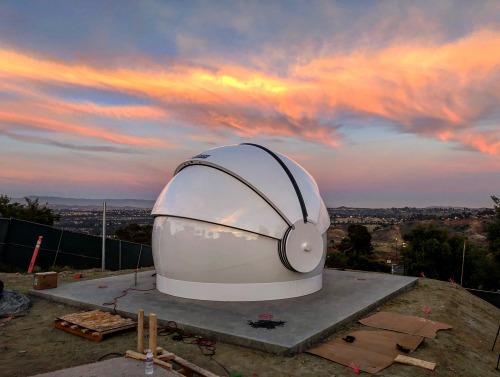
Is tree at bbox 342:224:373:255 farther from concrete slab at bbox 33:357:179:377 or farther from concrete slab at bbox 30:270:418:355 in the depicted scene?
concrete slab at bbox 33:357:179:377

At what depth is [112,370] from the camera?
6762 mm

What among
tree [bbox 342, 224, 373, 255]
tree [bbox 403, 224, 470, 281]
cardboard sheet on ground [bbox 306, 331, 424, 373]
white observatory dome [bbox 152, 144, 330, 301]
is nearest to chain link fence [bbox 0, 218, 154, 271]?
white observatory dome [bbox 152, 144, 330, 301]

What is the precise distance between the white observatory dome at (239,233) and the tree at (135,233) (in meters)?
34.7

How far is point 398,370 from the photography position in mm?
7789

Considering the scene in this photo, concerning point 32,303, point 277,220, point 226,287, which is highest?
point 277,220

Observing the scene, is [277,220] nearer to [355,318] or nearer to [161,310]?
[355,318]

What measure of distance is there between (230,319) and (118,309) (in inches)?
142

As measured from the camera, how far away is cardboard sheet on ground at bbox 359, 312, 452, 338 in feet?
33.2

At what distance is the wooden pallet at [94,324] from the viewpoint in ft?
31.6

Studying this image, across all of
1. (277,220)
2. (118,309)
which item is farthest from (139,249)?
(277,220)

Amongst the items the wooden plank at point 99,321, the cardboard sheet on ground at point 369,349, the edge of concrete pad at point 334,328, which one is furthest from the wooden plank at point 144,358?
the cardboard sheet on ground at point 369,349

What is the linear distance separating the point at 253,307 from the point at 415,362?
4851 mm

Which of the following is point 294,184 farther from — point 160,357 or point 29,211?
point 29,211

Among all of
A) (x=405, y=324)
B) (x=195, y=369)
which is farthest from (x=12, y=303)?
(x=405, y=324)
